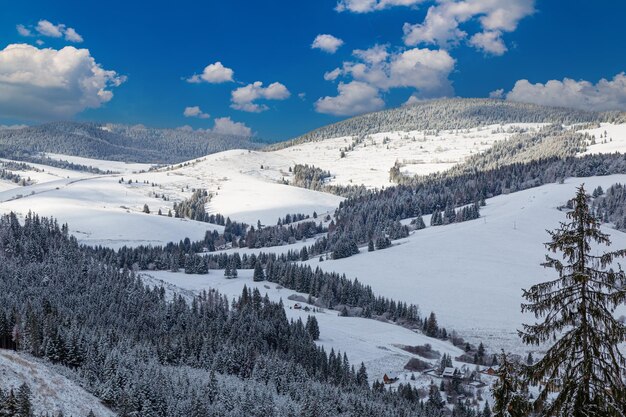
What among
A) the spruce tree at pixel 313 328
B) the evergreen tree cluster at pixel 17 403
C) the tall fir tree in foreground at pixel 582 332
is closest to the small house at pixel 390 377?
A: the spruce tree at pixel 313 328

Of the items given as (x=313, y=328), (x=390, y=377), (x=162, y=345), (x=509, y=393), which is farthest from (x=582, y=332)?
(x=313, y=328)

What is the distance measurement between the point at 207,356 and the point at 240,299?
49679 millimetres

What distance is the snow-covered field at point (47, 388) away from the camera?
59031 millimetres

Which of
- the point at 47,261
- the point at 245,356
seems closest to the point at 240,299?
the point at 245,356

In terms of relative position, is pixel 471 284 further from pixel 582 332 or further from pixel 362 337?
pixel 582 332

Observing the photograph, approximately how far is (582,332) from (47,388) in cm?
6317

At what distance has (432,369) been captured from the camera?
11575cm

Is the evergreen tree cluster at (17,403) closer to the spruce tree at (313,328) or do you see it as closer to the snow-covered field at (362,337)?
the snow-covered field at (362,337)

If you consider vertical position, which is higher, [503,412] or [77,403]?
[503,412]

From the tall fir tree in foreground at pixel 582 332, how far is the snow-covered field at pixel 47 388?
183 feet

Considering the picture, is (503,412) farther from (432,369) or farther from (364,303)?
(364,303)

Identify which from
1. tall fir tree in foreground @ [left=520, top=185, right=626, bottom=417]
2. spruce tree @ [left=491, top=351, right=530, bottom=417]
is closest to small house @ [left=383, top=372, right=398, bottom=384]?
spruce tree @ [left=491, top=351, right=530, bottom=417]

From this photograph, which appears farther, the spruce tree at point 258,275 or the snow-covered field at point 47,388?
the spruce tree at point 258,275

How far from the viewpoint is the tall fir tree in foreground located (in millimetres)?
16031
